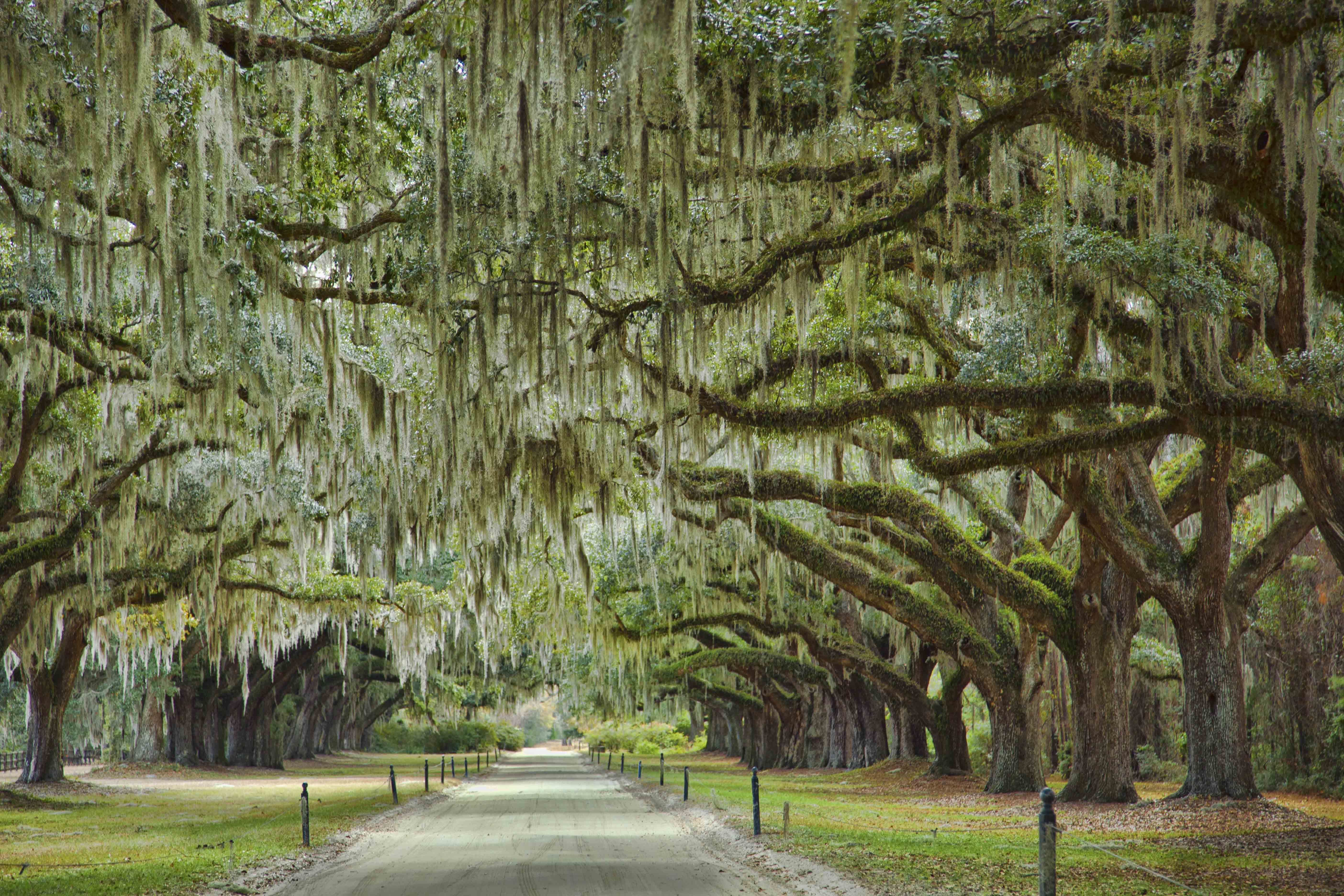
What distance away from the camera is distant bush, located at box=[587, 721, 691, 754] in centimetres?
5434

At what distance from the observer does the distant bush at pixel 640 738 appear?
54.3 meters

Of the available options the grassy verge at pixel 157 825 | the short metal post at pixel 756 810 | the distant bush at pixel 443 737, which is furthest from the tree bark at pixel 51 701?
the distant bush at pixel 443 737

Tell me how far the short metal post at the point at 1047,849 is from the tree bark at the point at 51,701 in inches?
841

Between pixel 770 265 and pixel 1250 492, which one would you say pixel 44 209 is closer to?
pixel 770 265

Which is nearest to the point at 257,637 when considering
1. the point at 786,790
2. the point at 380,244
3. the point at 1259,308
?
the point at 786,790

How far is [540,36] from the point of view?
858 cm

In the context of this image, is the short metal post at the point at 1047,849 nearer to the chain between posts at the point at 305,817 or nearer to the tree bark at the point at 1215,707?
the chain between posts at the point at 305,817

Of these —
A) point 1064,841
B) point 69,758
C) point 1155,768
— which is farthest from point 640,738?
point 1064,841

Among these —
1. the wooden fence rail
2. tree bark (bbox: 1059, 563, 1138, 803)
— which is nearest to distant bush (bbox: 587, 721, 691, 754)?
the wooden fence rail

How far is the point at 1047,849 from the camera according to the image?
21.0 ft

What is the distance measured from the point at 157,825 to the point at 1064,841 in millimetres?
12797

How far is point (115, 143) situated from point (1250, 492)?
46.0 feet

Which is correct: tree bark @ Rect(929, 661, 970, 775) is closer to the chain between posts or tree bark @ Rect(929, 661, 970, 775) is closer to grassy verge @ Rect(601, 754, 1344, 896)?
grassy verge @ Rect(601, 754, 1344, 896)

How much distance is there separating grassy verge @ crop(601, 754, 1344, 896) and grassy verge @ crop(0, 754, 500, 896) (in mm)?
5773
